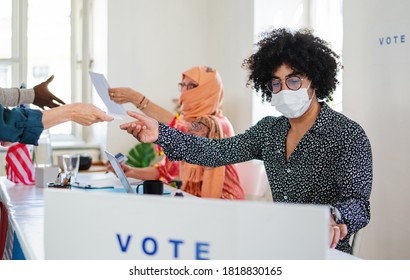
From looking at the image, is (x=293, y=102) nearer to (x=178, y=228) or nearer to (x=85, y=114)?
(x=85, y=114)

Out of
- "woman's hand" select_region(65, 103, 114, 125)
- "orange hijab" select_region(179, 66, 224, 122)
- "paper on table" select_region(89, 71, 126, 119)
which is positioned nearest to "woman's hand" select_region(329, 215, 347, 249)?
"woman's hand" select_region(65, 103, 114, 125)

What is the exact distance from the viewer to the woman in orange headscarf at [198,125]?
2.83m

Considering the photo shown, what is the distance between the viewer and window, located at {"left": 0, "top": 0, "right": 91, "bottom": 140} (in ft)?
15.2

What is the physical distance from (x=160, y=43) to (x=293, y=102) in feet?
9.02

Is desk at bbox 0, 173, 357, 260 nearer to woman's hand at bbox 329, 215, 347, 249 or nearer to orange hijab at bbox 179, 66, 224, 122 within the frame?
woman's hand at bbox 329, 215, 347, 249

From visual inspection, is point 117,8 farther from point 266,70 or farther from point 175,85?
point 266,70

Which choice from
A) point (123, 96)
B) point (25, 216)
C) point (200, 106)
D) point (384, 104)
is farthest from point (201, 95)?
point (25, 216)

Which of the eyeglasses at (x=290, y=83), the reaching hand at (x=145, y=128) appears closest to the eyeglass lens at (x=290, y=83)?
the eyeglasses at (x=290, y=83)

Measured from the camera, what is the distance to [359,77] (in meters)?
2.62

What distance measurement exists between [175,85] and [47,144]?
5.72 feet

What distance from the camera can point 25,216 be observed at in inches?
74.4

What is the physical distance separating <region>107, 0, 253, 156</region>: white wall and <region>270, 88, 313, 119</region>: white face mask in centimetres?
222
